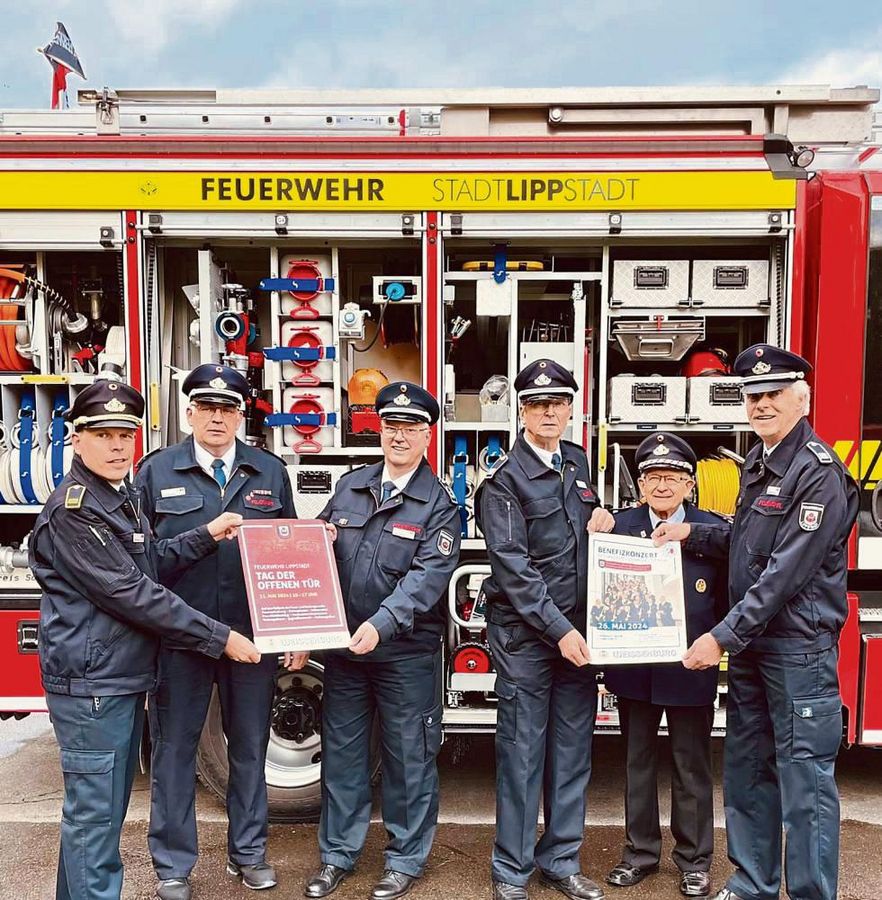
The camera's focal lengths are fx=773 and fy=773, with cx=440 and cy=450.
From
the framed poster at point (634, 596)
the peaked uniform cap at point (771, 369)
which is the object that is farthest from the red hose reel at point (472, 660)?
the peaked uniform cap at point (771, 369)

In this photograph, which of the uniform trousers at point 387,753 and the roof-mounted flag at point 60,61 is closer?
the uniform trousers at point 387,753

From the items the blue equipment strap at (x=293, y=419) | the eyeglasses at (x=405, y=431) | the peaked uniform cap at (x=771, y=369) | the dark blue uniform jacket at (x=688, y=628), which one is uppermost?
the peaked uniform cap at (x=771, y=369)

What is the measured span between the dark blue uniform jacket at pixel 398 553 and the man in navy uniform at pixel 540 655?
0.62 ft

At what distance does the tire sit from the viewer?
144 inches

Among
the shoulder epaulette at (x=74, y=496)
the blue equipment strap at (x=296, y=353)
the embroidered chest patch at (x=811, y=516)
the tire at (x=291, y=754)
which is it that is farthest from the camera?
the blue equipment strap at (x=296, y=353)

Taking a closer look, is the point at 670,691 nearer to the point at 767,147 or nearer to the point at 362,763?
the point at 362,763

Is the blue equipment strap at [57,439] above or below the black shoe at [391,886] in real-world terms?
above

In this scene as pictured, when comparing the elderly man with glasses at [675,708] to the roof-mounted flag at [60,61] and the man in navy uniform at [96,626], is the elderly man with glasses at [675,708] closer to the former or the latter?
the man in navy uniform at [96,626]

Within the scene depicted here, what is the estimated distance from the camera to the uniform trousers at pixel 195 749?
9.80 feet

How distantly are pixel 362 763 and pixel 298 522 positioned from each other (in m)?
1.04

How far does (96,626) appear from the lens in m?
2.54

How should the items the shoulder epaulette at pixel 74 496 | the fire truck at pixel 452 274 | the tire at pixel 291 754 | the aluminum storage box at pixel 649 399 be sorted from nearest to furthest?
1. the shoulder epaulette at pixel 74 496
2. the fire truck at pixel 452 274
3. the tire at pixel 291 754
4. the aluminum storage box at pixel 649 399

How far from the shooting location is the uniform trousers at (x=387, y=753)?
3068 millimetres

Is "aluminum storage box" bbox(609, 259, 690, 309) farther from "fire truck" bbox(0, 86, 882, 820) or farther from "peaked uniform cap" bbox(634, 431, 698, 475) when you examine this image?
"peaked uniform cap" bbox(634, 431, 698, 475)
